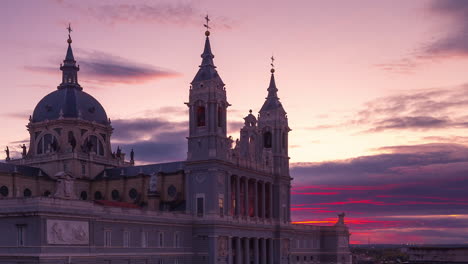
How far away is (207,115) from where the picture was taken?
108812mm

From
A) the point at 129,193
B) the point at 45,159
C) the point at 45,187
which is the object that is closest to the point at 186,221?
the point at 129,193

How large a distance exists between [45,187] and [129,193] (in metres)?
14.8

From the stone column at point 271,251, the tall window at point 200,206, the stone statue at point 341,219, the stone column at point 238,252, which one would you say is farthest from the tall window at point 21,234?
the stone statue at point 341,219

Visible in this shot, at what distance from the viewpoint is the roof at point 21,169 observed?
11469cm

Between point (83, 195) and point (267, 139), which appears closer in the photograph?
point (83, 195)

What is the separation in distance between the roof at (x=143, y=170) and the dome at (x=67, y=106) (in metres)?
12.9

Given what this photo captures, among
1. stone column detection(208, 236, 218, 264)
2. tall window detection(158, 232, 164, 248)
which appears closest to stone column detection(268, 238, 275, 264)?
stone column detection(208, 236, 218, 264)

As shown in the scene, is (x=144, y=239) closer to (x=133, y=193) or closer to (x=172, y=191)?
(x=172, y=191)

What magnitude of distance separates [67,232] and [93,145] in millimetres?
58585

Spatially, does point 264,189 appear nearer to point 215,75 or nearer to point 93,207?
point 215,75

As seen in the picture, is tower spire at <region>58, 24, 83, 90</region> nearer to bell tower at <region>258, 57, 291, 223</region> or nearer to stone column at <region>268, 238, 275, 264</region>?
bell tower at <region>258, 57, 291, 223</region>

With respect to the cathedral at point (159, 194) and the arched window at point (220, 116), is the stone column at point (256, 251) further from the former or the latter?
the arched window at point (220, 116)

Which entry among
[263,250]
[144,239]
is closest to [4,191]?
[144,239]

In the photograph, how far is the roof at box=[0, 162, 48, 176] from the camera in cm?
11469
